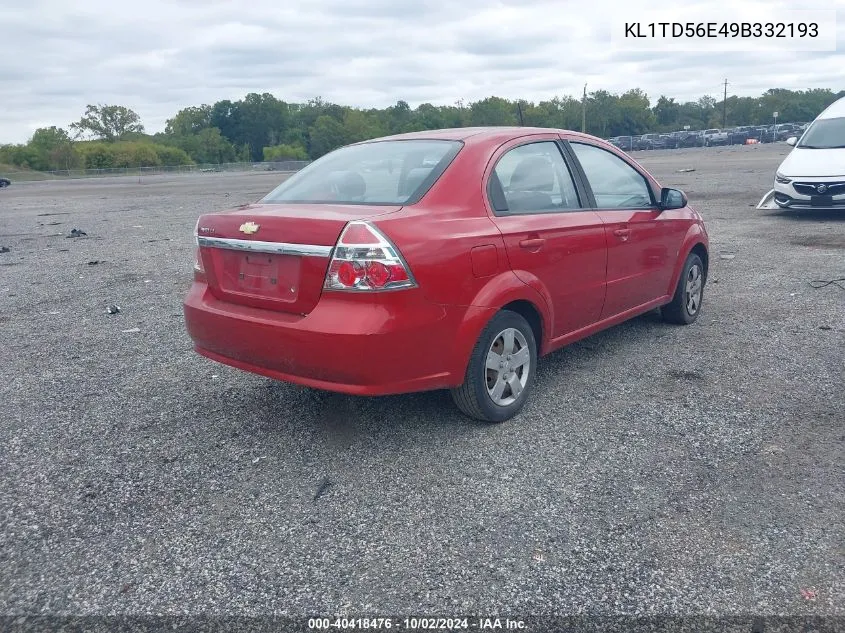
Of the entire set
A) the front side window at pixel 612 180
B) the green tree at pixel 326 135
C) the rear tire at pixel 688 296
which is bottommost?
the rear tire at pixel 688 296

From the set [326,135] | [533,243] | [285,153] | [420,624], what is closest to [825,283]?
[533,243]

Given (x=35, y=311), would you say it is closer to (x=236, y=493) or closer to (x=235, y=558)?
(x=236, y=493)

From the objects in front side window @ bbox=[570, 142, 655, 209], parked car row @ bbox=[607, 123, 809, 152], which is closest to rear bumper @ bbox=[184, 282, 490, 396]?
front side window @ bbox=[570, 142, 655, 209]

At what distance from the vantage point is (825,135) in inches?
516

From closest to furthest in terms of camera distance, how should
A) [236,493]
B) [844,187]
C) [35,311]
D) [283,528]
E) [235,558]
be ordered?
[235,558], [283,528], [236,493], [35,311], [844,187]

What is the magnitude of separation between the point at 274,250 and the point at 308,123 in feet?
401

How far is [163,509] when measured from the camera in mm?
3375

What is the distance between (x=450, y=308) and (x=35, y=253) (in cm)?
1047

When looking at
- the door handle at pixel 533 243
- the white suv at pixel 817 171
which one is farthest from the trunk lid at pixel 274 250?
the white suv at pixel 817 171

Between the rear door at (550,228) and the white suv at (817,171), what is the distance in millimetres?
8886

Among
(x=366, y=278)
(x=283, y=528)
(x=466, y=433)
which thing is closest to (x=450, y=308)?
(x=366, y=278)

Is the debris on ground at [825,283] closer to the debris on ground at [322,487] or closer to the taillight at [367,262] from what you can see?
the taillight at [367,262]

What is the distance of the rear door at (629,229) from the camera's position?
511 cm

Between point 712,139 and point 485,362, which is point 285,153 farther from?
point 485,362
